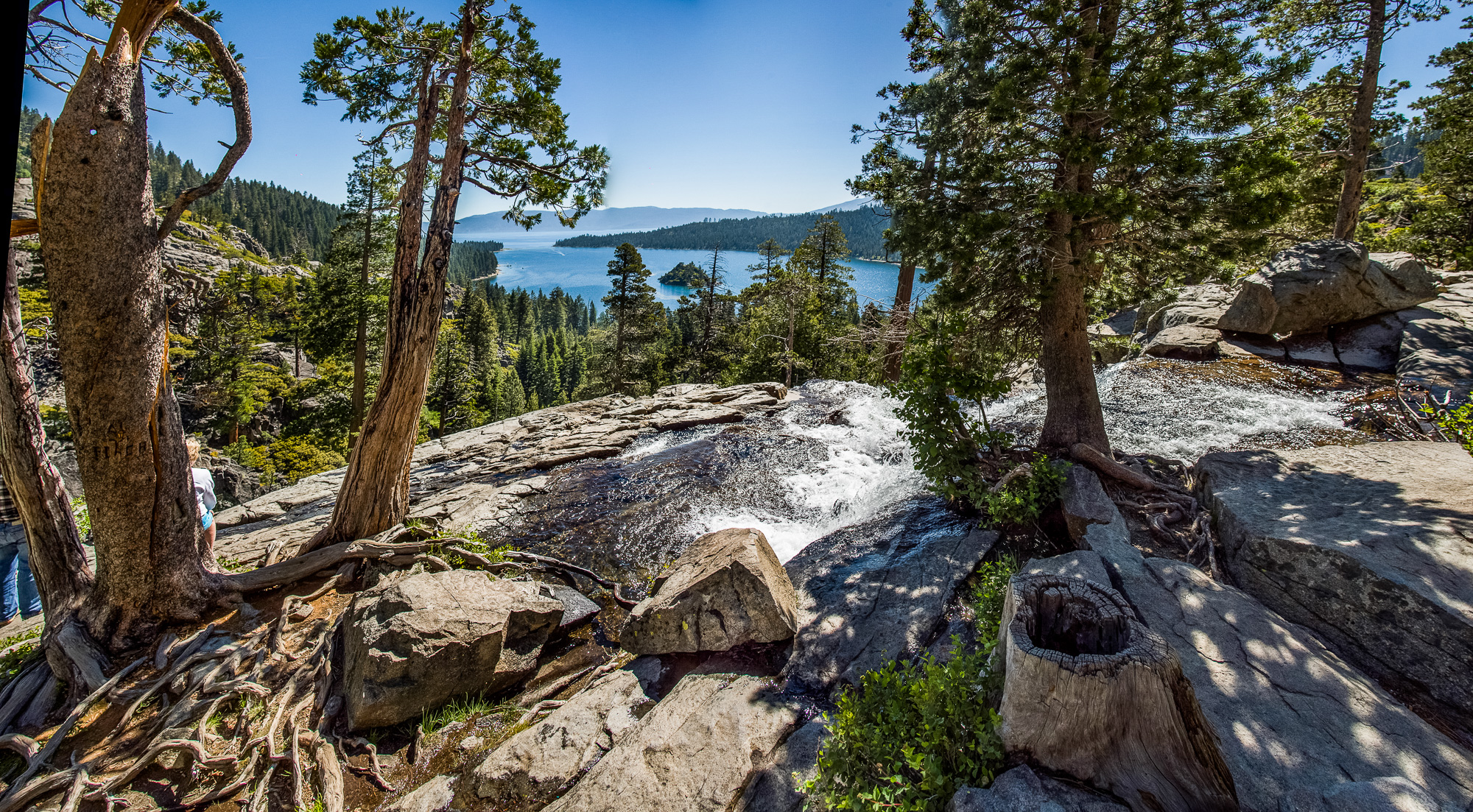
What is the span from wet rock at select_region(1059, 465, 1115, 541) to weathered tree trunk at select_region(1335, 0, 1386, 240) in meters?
12.2

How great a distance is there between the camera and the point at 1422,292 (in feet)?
38.9

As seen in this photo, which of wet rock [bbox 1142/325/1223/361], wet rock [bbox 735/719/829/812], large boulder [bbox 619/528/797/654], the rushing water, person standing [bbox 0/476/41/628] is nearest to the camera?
wet rock [bbox 735/719/829/812]

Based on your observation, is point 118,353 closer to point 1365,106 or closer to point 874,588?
point 874,588

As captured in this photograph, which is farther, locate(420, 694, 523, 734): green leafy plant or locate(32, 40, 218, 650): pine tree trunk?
locate(420, 694, 523, 734): green leafy plant

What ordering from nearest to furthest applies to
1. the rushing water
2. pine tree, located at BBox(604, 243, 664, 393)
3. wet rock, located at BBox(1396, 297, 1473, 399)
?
the rushing water
wet rock, located at BBox(1396, 297, 1473, 399)
pine tree, located at BBox(604, 243, 664, 393)

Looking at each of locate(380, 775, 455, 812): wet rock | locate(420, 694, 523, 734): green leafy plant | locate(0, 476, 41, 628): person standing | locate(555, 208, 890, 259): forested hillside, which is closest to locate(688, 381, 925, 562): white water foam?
locate(420, 694, 523, 734): green leafy plant

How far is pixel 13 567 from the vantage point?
242 inches

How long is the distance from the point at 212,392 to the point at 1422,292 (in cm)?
3552

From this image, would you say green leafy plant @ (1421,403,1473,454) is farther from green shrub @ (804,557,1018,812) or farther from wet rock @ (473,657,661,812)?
wet rock @ (473,657,661,812)

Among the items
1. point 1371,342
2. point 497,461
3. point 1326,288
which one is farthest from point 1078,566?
point 1326,288

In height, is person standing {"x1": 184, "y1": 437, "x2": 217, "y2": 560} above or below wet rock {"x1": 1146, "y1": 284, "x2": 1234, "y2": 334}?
below

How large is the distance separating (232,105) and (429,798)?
6.11 meters

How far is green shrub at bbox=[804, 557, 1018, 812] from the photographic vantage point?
3018mm

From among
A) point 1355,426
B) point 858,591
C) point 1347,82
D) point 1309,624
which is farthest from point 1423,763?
point 1347,82
